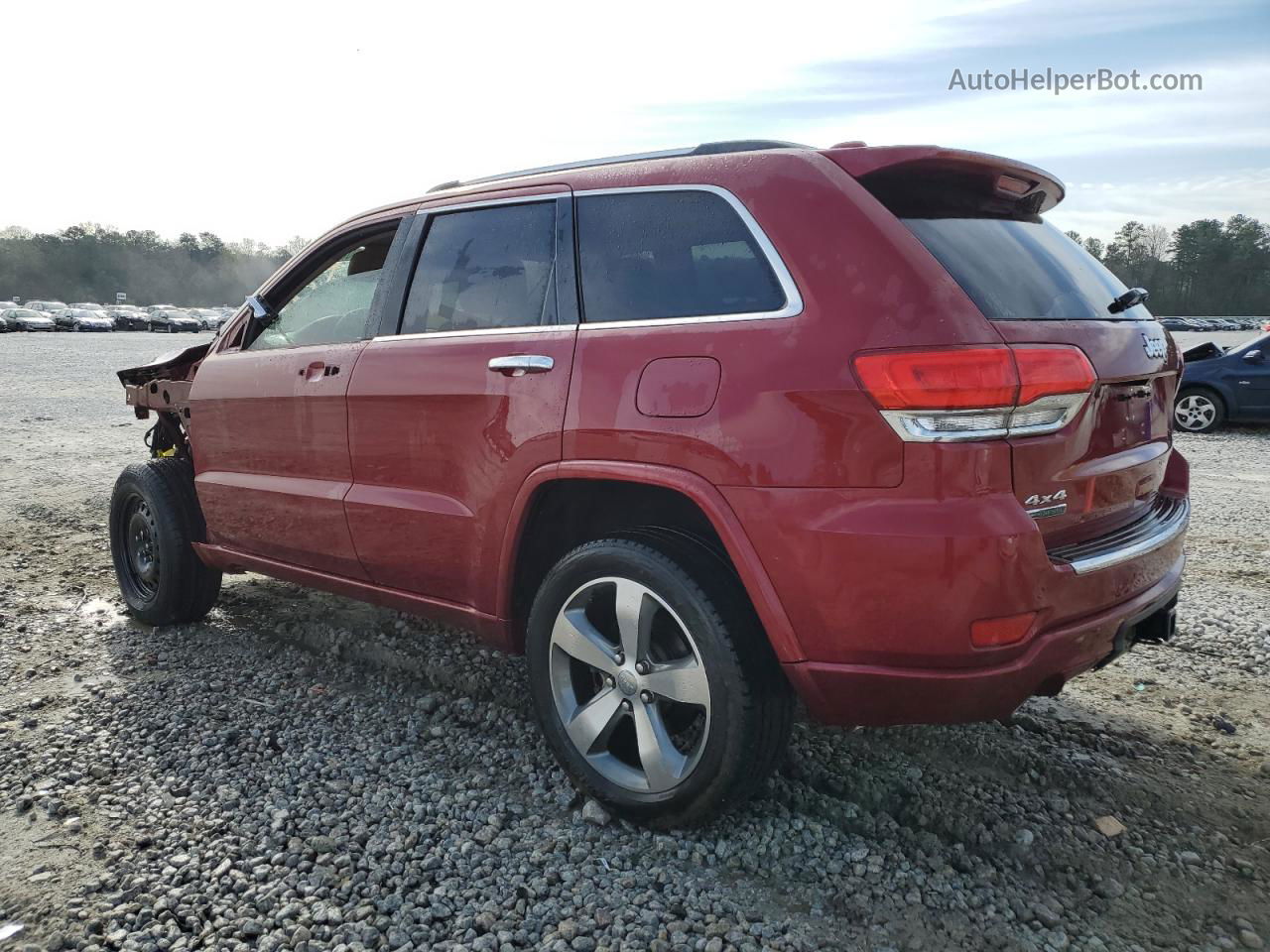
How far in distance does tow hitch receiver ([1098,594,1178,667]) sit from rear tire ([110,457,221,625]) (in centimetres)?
379

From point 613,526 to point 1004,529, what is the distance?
4.16 feet

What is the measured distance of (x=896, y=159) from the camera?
2.56 metres

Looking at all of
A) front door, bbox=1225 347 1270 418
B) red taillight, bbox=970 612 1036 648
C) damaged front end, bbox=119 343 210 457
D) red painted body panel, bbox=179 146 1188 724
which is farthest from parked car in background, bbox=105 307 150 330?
red taillight, bbox=970 612 1036 648

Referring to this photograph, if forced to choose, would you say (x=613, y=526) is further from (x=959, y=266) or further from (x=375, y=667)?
(x=375, y=667)

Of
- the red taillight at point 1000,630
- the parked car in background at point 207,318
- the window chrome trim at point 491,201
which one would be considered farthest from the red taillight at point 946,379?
the parked car in background at point 207,318

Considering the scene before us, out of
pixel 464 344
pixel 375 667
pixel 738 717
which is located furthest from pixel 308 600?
pixel 738 717

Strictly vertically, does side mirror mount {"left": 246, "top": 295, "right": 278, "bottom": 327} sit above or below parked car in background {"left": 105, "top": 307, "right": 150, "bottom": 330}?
above

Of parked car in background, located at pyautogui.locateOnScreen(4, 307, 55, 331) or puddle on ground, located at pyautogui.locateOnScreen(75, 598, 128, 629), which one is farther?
parked car in background, located at pyautogui.locateOnScreen(4, 307, 55, 331)

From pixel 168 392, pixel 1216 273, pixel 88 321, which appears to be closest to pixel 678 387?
pixel 168 392

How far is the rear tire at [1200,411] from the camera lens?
40.2 ft

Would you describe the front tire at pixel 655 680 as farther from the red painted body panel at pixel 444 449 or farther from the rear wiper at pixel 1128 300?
the rear wiper at pixel 1128 300

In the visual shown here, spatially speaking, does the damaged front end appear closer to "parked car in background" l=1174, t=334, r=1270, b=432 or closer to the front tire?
the front tire

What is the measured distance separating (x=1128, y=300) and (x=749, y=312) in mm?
1202

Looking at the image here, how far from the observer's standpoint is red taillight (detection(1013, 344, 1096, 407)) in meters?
2.30
